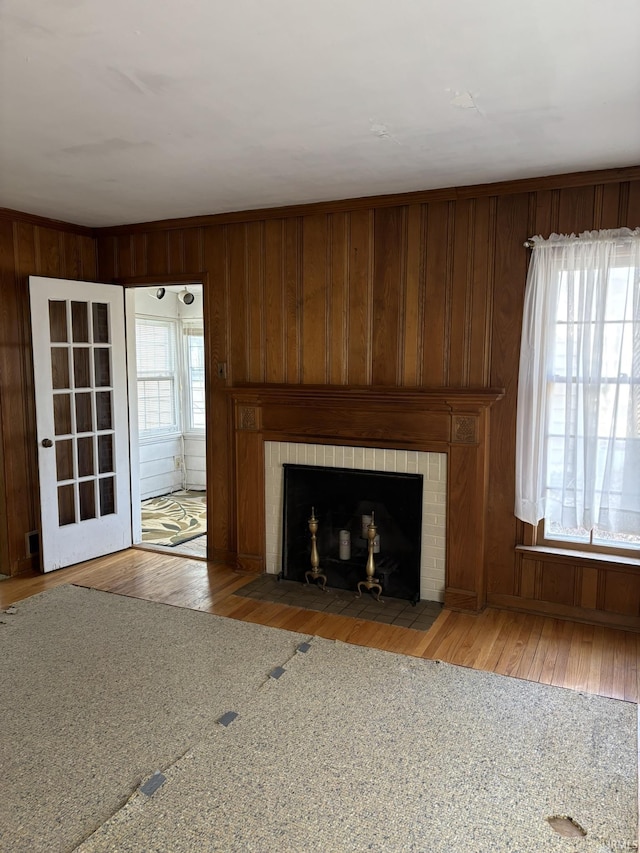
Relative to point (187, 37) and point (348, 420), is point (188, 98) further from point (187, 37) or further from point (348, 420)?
point (348, 420)

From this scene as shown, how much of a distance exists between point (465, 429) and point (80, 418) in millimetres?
2917

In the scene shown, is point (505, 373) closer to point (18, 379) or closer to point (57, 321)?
→ point (57, 321)

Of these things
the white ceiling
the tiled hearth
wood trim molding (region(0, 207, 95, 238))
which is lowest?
the tiled hearth

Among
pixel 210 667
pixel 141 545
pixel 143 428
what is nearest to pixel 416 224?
pixel 210 667

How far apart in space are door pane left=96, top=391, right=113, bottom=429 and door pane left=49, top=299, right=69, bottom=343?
1.65 ft

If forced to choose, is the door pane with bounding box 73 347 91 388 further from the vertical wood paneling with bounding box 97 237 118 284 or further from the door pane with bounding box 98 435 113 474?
the vertical wood paneling with bounding box 97 237 118 284

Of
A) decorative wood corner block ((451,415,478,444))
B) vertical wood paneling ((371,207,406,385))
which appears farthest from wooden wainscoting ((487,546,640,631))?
vertical wood paneling ((371,207,406,385))

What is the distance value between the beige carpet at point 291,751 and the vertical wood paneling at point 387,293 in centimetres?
175

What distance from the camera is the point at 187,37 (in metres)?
1.90

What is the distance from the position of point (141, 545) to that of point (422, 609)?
2515 mm

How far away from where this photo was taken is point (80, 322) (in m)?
4.68

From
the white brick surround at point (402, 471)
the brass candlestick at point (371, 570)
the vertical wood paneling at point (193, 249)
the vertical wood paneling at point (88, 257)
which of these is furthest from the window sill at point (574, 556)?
the vertical wood paneling at point (88, 257)

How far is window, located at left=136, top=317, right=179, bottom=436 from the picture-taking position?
22.7 ft

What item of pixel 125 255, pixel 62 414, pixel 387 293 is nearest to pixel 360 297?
pixel 387 293
